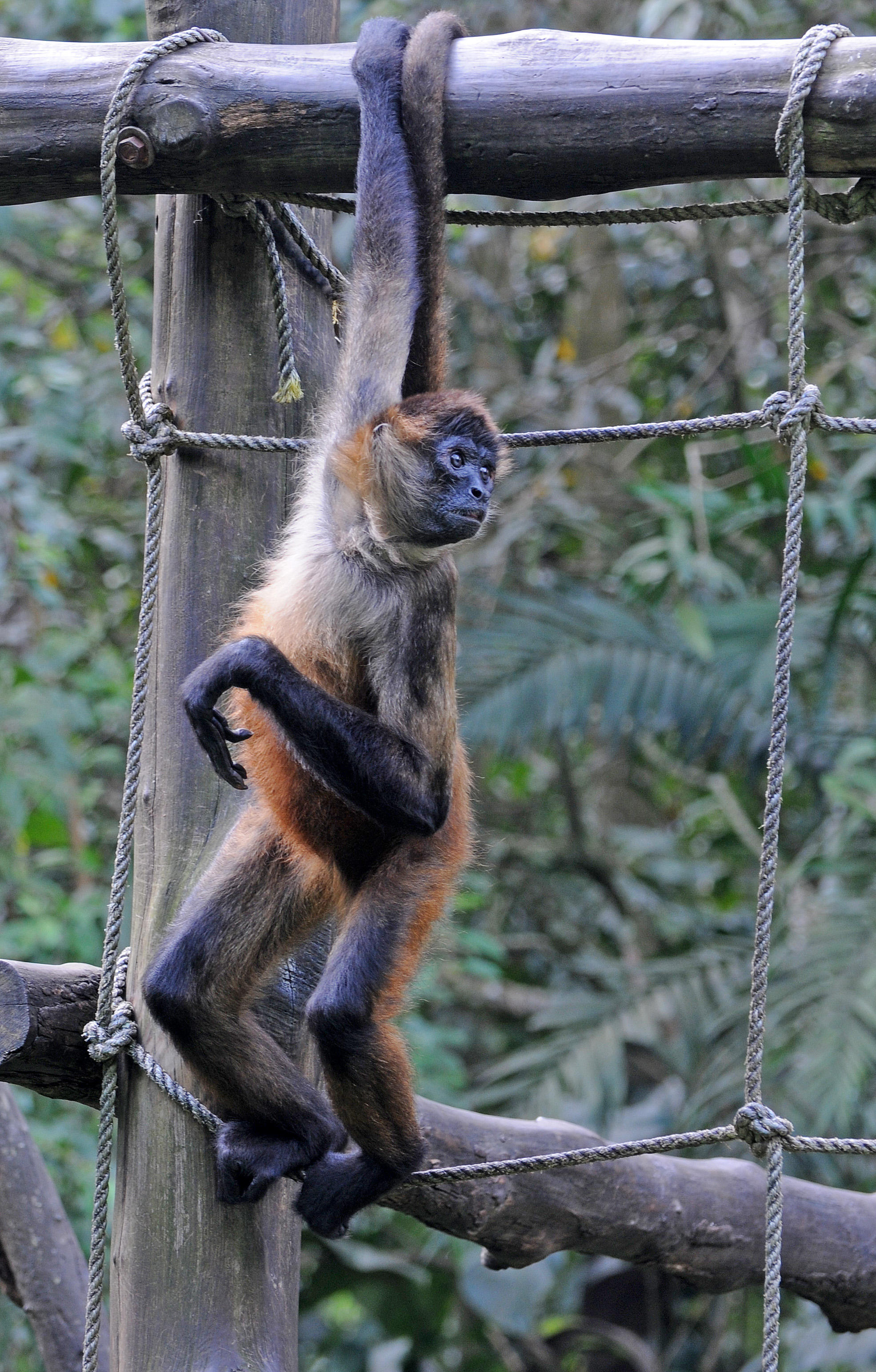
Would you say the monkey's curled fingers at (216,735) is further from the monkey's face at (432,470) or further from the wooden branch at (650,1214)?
the wooden branch at (650,1214)

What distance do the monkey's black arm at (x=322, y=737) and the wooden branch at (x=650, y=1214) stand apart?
910mm

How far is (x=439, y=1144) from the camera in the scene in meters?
3.35

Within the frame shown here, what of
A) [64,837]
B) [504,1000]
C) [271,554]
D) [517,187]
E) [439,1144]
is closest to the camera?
[517,187]

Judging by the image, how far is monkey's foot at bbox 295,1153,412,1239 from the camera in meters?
2.88

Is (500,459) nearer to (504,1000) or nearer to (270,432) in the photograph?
(270,432)

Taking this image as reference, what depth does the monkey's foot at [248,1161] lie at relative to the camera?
2.72 m

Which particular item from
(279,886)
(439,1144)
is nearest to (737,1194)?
(439,1144)

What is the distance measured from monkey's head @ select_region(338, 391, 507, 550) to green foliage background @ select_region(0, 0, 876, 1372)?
7.69 feet

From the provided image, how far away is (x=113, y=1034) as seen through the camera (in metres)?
2.84

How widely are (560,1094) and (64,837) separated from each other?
2.46 meters

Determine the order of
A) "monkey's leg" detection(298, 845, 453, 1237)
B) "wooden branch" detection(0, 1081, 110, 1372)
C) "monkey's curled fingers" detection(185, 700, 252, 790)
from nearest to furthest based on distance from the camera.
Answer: "monkey's curled fingers" detection(185, 700, 252, 790)
"monkey's leg" detection(298, 845, 453, 1237)
"wooden branch" detection(0, 1081, 110, 1372)

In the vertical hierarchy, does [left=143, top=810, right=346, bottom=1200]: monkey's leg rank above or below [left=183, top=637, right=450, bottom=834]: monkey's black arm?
below

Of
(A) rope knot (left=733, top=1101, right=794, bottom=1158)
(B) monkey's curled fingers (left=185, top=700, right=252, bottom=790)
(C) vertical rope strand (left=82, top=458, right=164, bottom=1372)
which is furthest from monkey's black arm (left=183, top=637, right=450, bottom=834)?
(A) rope knot (left=733, top=1101, right=794, bottom=1158)

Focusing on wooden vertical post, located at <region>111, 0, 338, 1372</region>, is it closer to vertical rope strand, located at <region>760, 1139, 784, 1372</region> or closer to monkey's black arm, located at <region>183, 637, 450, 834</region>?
monkey's black arm, located at <region>183, 637, 450, 834</region>
